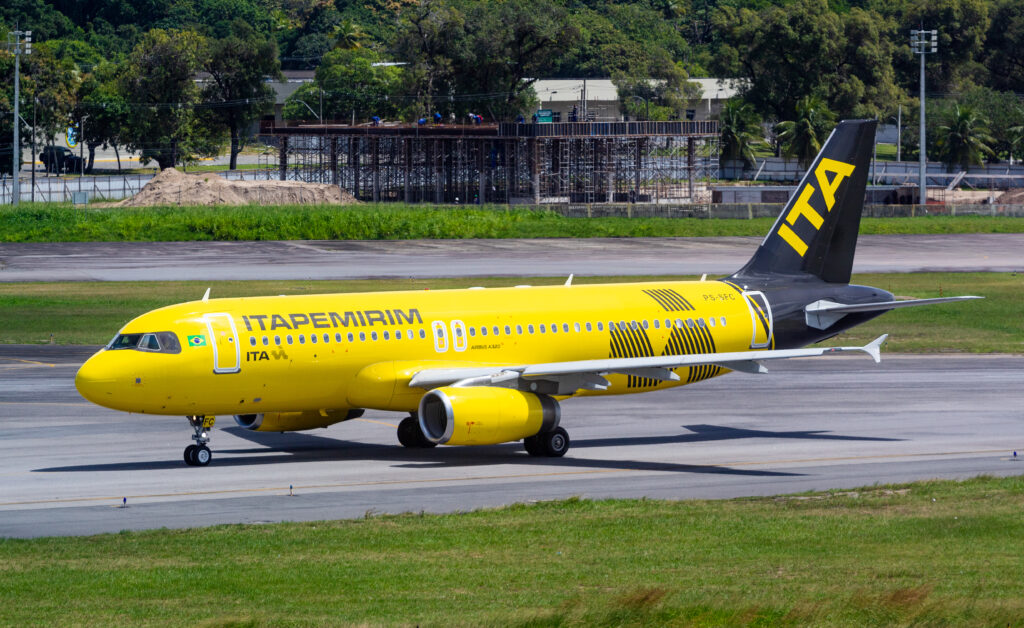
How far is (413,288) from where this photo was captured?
2808 inches

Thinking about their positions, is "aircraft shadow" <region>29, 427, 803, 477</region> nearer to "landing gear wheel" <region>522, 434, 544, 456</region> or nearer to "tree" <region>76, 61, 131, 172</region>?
"landing gear wheel" <region>522, 434, 544, 456</region>

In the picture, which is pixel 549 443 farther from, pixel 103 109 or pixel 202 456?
pixel 103 109

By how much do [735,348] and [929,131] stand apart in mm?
150962

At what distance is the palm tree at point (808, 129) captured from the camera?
566 ft

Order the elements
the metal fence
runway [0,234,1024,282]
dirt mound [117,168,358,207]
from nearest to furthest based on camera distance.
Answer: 1. runway [0,234,1024,282]
2. dirt mound [117,168,358,207]
3. the metal fence

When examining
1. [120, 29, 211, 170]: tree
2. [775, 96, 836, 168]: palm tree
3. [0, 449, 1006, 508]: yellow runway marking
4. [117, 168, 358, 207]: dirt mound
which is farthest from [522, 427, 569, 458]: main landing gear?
[120, 29, 211, 170]: tree

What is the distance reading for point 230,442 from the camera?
37281 mm

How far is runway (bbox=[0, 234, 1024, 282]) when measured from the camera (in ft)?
270

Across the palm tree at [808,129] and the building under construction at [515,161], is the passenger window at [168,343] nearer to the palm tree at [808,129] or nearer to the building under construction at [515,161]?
the building under construction at [515,161]

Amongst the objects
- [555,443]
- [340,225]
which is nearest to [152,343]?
[555,443]

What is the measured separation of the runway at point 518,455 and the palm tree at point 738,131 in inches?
5697

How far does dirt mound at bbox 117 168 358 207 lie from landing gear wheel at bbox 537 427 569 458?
10388 cm

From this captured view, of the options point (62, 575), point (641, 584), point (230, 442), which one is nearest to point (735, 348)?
point (230, 442)

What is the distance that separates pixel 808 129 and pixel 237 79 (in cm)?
7897
